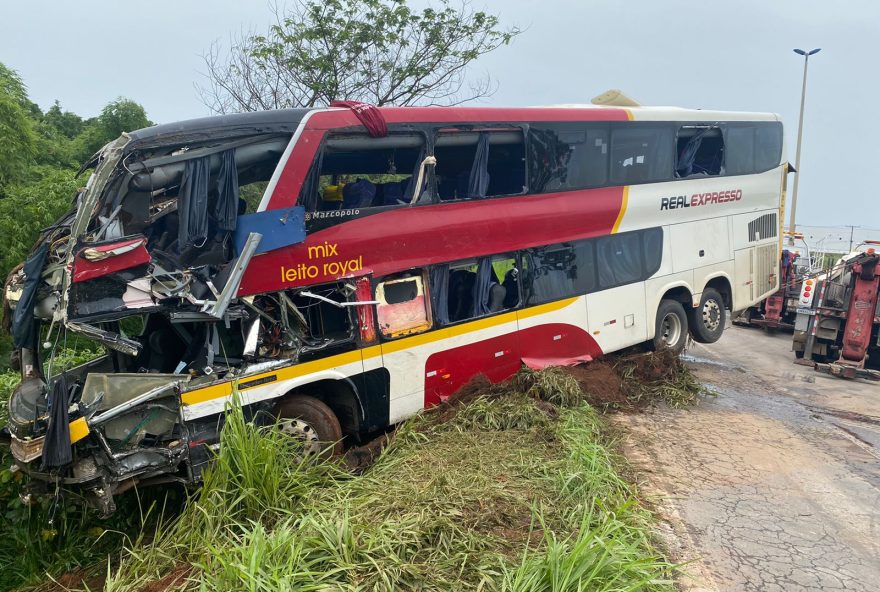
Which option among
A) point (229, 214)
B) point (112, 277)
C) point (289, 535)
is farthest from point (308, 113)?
point (289, 535)

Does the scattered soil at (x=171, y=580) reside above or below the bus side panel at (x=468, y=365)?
below

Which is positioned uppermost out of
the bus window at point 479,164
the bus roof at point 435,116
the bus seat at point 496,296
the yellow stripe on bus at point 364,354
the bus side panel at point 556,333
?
the bus roof at point 435,116

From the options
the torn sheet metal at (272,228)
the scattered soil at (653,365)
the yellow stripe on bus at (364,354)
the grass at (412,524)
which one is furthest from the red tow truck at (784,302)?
the torn sheet metal at (272,228)

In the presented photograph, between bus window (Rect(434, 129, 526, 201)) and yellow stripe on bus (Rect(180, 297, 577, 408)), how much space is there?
1417mm

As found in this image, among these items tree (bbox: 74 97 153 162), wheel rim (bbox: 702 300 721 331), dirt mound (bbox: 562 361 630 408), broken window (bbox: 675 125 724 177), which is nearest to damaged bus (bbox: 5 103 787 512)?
broken window (bbox: 675 125 724 177)

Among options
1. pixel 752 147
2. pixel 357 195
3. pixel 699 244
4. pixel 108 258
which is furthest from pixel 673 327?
pixel 108 258

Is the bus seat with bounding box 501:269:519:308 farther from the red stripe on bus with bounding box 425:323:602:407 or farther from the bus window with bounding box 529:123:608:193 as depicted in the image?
the bus window with bounding box 529:123:608:193

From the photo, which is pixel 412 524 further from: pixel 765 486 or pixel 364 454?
pixel 765 486

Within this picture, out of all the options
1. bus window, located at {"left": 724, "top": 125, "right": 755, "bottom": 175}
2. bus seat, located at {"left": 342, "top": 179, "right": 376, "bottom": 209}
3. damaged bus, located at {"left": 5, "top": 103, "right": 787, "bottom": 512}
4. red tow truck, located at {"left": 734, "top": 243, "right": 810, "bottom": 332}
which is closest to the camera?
damaged bus, located at {"left": 5, "top": 103, "right": 787, "bottom": 512}

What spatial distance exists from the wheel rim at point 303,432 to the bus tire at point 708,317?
686cm

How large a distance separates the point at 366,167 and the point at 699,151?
18.9ft

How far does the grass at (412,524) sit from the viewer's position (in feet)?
11.7

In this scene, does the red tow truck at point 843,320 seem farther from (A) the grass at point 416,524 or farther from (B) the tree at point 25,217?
(B) the tree at point 25,217

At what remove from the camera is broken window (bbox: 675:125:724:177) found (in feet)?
31.1
